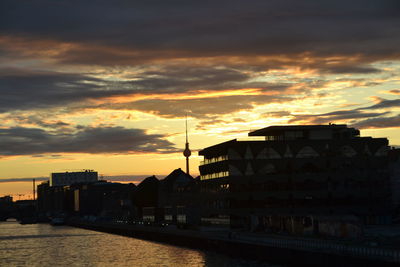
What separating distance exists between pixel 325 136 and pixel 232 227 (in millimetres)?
31284

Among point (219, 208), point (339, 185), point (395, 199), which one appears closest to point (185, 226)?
point (219, 208)

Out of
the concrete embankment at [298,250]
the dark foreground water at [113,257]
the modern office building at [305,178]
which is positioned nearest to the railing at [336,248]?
the concrete embankment at [298,250]

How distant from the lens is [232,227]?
550 ft

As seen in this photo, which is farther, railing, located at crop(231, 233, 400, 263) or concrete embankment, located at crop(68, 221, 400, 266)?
concrete embankment, located at crop(68, 221, 400, 266)

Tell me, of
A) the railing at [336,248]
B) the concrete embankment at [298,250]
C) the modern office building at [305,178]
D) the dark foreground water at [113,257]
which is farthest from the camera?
the modern office building at [305,178]

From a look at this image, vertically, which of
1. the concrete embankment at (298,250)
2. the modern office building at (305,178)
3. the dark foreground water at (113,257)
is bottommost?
the dark foreground water at (113,257)

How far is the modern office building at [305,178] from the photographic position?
166250 millimetres

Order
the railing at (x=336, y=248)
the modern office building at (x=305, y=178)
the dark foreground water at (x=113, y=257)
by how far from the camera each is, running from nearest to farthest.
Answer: the railing at (x=336, y=248), the dark foreground water at (x=113, y=257), the modern office building at (x=305, y=178)

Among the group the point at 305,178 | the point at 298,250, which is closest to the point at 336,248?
the point at 298,250

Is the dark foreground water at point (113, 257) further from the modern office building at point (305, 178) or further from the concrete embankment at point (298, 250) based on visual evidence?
the modern office building at point (305, 178)

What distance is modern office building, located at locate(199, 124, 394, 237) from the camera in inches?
6545

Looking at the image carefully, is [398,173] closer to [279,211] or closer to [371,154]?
[371,154]

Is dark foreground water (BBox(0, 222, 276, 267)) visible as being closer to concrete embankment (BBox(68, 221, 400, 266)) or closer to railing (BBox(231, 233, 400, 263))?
concrete embankment (BBox(68, 221, 400, 266))

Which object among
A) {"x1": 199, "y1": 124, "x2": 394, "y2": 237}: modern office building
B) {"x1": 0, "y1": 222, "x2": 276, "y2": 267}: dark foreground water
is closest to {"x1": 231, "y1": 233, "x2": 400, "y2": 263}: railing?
{"x1": 0, "y1": 222, "x2": 276, "y2": 267}: dark foreground water
